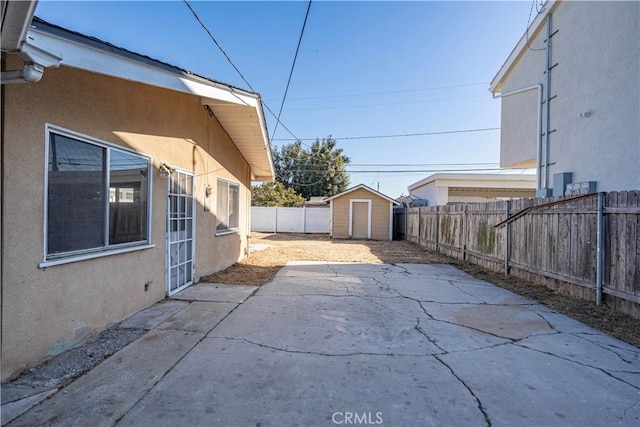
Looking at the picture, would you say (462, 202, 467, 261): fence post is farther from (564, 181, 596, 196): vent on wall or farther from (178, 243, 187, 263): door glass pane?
(178, 243, 187, 263): door glass pane

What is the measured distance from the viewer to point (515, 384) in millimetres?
2666

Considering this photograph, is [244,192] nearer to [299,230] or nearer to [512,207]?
[512,207]

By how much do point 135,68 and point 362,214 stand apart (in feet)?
50.2

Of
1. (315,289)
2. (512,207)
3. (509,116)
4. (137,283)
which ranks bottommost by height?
(315,289)

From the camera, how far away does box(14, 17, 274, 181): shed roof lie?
8.14 feet

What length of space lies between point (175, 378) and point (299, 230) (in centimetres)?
1922

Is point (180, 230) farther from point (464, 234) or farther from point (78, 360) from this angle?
point (464, 234)

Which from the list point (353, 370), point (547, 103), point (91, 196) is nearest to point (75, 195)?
point (91, 196)

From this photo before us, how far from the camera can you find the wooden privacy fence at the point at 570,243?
4.34 m

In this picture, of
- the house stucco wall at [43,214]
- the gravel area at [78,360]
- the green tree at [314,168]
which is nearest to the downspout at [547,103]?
the house stucco wall at [43,214]

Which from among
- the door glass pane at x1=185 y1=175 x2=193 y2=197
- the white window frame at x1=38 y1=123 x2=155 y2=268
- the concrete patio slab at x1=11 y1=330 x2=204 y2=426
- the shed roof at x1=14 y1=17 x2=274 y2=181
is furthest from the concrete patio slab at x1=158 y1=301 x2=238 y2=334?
the shed roof at x1=14 y1=17 x2=274 y2=181

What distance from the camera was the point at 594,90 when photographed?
22.3 feet

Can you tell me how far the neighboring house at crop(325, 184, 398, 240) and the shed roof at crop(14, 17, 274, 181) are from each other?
10912mm

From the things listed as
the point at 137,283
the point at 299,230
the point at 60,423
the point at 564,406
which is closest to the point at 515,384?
the point at 564,406
